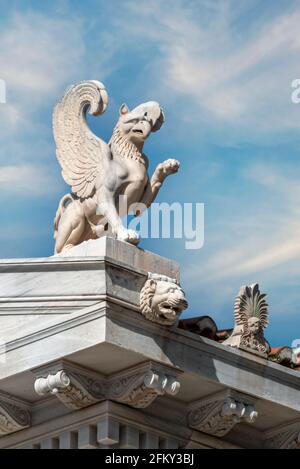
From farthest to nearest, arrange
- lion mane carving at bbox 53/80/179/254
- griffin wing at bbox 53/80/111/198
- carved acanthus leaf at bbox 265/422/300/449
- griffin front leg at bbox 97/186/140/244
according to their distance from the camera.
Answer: carved acanthus leaf at bbox 265/422/300/449, griffin wing at bbox 53/80/111/198, lion mane carving at bbox 53/80/179/254, griffin front leg at bbox 97/186/140/244

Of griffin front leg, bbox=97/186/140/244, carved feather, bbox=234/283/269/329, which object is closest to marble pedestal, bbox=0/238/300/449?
griffin front leg, bbox=97/186/140/244

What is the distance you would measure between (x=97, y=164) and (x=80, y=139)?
54cm

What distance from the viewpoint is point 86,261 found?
22.0 metres

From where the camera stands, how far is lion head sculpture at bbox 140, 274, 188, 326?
21812mm

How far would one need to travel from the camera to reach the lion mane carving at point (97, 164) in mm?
23281

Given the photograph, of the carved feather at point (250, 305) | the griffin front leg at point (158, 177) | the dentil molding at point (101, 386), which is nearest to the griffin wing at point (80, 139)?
the griffin front leg at point (158, 177)

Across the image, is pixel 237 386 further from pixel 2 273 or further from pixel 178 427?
pixel 2 273

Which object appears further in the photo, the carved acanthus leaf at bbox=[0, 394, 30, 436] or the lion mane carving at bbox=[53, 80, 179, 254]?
the lion mane carving at bbox=[53, 80, 179, 254]

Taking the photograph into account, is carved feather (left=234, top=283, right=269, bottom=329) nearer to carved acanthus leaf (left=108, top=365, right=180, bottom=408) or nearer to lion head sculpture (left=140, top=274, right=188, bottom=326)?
lion head sculpture (left=140, top=274, right=188, bottom=326)

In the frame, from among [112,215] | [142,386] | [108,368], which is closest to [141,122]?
[112,215]

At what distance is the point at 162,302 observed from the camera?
71.7 feet

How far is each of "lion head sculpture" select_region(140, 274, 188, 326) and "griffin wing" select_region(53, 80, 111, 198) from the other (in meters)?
2.04

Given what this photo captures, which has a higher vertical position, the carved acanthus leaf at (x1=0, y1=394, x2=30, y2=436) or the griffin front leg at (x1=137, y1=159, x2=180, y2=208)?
the griffin front leg at (x1=137, y1=159, x2=180, y2=208)

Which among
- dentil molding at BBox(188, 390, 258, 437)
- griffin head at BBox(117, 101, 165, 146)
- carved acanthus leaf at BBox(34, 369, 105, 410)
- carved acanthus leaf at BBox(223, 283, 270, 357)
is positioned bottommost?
carved acanthus leaf at BBox(34, 369, 105, 410)
